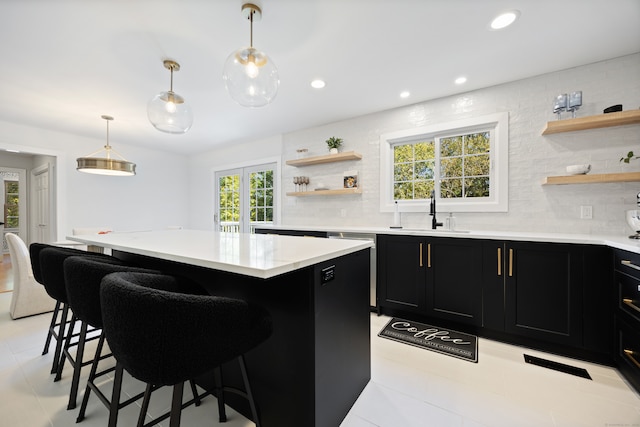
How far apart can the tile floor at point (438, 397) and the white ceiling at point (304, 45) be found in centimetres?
255

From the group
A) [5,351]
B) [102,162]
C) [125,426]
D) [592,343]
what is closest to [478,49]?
[592,343]

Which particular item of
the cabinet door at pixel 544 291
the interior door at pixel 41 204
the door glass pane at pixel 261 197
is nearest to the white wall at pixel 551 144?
the cabinet door at pixel 544 291

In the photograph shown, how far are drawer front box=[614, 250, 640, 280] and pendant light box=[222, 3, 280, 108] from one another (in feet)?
8.27

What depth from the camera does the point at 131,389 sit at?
1716mm

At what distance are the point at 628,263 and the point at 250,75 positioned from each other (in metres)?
2.70

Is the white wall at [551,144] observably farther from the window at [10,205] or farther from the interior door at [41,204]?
the window at [10,205]

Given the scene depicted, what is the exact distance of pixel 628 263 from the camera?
5.59ft

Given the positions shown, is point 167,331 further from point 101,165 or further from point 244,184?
point 244,184

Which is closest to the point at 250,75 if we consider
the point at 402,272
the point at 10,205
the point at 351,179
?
the point at 402,272

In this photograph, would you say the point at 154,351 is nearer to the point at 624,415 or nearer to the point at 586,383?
the point at 624,415

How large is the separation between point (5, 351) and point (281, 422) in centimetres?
255

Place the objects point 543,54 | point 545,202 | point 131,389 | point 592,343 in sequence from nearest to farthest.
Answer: point 131,389 → point 592,343 → point 543,54 → point 545,202

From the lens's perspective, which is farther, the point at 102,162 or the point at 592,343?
the point at 102,162

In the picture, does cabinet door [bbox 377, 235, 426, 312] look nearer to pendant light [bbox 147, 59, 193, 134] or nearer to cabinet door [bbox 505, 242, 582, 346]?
cabinet door [bbox 505, 242, 582, 346]
